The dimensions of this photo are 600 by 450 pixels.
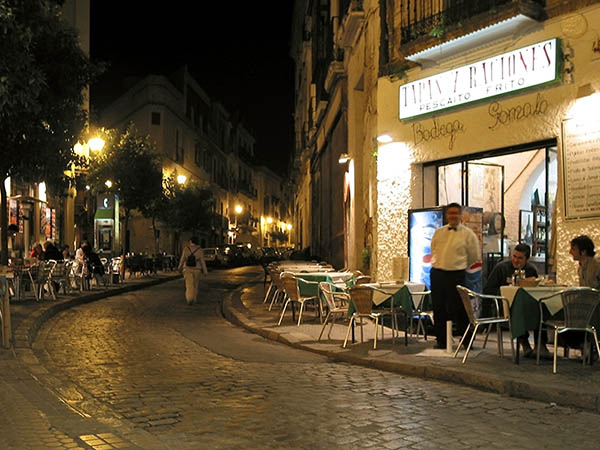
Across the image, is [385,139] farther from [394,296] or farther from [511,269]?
[511,269]

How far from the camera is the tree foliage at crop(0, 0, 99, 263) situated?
483 inches

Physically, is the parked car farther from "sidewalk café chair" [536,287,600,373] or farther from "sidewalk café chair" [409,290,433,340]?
"sidewalk café chair" [536,287,600,373]

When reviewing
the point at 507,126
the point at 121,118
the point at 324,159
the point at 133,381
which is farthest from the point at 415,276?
the point at 121,118

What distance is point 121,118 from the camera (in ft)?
166

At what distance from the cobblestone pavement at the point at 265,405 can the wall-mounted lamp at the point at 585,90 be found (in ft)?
16.5

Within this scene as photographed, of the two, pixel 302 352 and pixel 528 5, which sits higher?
pixel 528 5

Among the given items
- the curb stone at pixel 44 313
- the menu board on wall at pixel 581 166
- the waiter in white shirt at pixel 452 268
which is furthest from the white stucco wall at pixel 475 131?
the curb stone at pixel 44 313

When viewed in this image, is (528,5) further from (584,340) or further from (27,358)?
(27,358)

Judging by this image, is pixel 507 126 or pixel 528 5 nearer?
pixel 528 5

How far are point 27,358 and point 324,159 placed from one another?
21071 millimetres

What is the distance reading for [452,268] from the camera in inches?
370

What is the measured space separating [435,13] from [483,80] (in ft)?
6.43

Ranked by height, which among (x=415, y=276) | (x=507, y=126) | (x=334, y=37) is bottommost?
(x=415, y=276)

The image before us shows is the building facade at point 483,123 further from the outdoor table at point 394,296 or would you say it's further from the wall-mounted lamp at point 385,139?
the outdoor table at point 394,296
